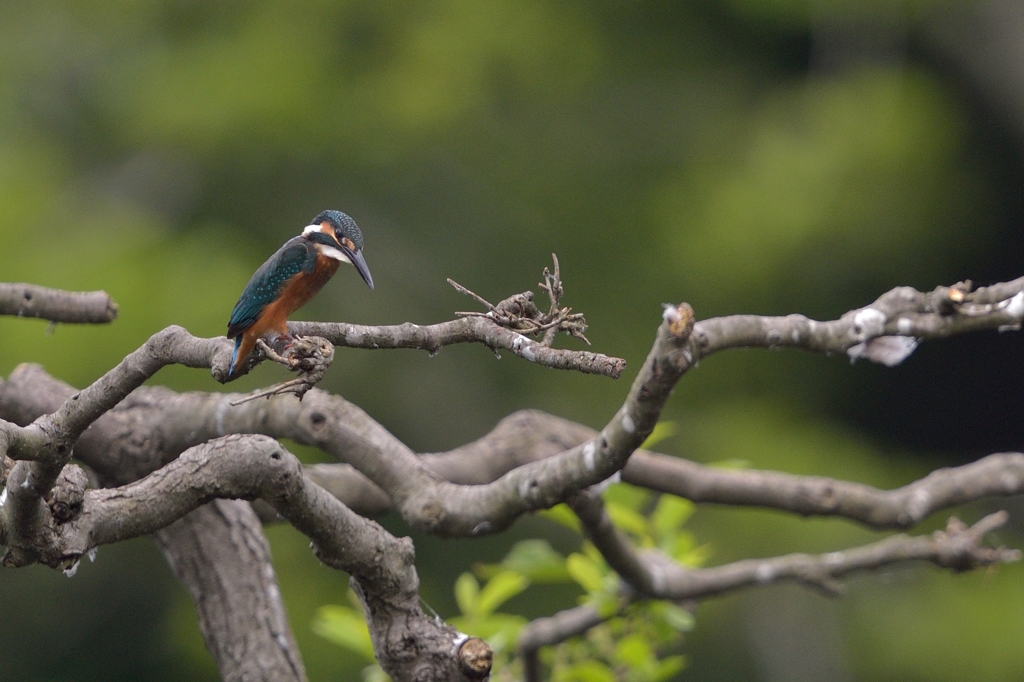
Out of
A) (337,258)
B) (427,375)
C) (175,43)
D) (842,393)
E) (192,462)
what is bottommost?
(192,462)

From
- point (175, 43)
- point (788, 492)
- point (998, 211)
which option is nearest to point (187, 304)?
point (175, 43)

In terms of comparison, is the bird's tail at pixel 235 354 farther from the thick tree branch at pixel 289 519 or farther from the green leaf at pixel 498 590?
the green leaf at pixel 498 590

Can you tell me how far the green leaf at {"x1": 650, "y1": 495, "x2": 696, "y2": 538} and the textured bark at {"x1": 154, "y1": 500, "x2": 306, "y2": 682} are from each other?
3.40 feet

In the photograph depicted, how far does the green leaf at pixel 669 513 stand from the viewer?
284cm

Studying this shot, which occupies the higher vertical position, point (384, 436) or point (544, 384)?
point (544, 384)

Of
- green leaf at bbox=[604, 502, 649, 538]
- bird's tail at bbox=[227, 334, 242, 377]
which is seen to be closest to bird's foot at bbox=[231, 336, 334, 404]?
bird's tail at bbox=[227, 334, 242, 377]

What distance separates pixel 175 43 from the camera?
742cm

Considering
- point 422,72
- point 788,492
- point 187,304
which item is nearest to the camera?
point 788,492

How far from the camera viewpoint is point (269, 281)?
162 centimetres

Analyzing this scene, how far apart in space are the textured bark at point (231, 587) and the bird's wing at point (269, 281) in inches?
39.3

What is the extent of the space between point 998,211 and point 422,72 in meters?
4.14

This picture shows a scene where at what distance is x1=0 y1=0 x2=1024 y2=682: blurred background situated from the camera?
6.57 meters

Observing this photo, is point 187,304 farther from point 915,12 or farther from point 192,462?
point 915,12

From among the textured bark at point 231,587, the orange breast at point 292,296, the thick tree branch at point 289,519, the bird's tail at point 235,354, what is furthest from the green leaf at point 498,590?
the bird's tail at point 235,354
